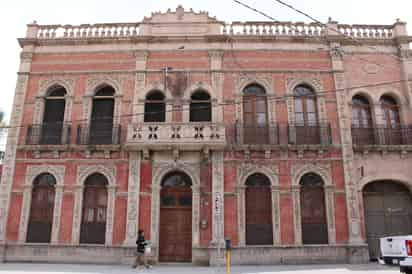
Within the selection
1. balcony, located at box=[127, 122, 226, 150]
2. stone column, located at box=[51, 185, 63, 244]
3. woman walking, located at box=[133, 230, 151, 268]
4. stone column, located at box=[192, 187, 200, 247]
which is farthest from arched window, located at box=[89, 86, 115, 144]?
woman walking, located at box=[133, 230, 151, 268]

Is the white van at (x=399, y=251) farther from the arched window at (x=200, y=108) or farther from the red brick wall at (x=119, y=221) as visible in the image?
the red brick wall at (x=119, y=221)

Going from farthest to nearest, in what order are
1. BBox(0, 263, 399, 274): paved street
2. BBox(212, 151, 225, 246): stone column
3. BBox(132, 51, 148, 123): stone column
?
BBox(132, 51, 148, 123): stone column → BBox(212, 151, 225, 246): stone column → BBox(0, 263, 399, 274): paved street

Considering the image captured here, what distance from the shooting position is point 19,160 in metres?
14.6

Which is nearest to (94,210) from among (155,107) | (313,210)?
(155,107)

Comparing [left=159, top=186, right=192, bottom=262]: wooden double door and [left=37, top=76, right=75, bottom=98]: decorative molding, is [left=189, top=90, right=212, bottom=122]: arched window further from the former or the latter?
[left=37, top=76, right=75, bottom=98]: decorative molding

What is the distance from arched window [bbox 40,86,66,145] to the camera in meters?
15.0

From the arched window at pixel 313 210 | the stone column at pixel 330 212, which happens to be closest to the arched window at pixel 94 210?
the arched window at pixel 313 210

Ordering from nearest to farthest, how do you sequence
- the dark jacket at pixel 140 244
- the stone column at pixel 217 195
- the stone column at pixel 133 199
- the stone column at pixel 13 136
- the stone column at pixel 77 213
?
the dark jacket at pixel 140 244 → the stone column at pixel 217 195 → the stone column at pixel 133 199 → the stone column at pixel 77 213 → the stone column at pixel 13 136

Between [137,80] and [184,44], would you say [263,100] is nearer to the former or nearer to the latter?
[184,44]

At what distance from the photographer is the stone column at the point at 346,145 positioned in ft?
44.7

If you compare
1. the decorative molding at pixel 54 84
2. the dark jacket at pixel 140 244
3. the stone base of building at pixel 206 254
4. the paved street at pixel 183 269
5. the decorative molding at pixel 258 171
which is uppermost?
the decorative molding at pixel 54 84

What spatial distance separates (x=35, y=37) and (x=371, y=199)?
17213 mm

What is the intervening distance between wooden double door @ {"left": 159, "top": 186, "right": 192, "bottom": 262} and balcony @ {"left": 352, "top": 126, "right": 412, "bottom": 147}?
7866mm

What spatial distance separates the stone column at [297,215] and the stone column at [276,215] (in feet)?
2.21
